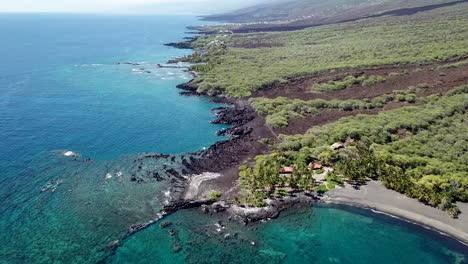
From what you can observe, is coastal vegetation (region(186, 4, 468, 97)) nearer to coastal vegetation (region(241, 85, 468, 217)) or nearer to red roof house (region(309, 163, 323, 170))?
coastal vegetation (region(241, 85, 468, 217))

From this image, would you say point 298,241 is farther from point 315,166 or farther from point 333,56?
point 333,56

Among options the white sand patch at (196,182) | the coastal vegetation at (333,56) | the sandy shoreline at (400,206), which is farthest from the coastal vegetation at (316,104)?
the sandy shoreline at (400,206)

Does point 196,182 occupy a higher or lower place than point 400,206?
lower

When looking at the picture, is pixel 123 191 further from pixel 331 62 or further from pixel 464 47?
pixel 464 47

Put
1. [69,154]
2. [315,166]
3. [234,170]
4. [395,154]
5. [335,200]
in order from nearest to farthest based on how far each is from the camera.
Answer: [335,200], [315,166], [395,154], [234,170], [69,154]

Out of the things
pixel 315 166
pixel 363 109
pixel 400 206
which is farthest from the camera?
pixel 363 109

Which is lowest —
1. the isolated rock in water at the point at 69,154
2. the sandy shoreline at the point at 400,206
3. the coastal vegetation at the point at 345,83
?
the isolated rock in water at the point at 69,154

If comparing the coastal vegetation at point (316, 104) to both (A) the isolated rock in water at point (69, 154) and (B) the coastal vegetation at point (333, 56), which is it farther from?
(A) the isolated rock in water at point (69, 154)

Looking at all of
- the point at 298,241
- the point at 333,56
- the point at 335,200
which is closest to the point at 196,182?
the point at 298,241
